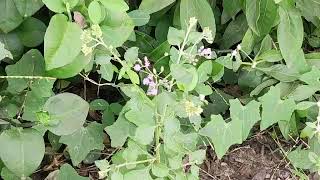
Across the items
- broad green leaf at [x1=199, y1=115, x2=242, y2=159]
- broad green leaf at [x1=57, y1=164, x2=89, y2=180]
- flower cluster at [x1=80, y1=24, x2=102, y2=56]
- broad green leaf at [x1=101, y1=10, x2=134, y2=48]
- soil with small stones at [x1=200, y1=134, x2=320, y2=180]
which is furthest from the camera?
soil with small stones at [x1=200, y1=134, x2=320, y2=180]

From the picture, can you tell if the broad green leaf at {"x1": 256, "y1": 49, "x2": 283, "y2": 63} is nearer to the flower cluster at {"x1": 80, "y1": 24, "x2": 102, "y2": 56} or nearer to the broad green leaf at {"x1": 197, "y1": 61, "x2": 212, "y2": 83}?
the broad green leaf at {"x1": 197, "y1": 61, "x2": 212, "y2": 83}

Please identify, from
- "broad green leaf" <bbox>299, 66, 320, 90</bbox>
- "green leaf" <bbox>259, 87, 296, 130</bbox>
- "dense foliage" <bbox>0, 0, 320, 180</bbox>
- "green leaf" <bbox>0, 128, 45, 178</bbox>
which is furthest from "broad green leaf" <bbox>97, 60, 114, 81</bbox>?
"broad green leaf" <bbox>299, 66, 320, 90</bbox>

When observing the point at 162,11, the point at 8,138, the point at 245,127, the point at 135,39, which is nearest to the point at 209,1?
the point at 162,11

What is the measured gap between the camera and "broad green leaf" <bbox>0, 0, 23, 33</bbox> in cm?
157

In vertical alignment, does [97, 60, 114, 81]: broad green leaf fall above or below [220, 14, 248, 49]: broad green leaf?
above

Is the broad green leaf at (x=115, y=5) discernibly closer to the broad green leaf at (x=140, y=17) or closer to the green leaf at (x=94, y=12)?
the green leaf at (x=94, y=12)

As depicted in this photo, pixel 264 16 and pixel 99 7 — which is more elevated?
pixel 99 7

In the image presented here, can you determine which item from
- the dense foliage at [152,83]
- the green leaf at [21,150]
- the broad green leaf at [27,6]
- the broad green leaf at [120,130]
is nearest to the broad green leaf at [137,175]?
the dense foliage at [152,83]

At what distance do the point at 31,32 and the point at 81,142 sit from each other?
327 millimetres

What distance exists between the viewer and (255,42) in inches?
69.7

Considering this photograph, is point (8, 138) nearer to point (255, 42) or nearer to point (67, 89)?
point (67, 89)

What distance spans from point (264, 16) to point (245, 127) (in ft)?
0.98

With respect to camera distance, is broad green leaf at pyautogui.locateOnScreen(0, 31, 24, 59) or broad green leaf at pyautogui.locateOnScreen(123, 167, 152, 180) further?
broad green leaf at pyautogui.locateOnScreen(0, 31, 24, 59)

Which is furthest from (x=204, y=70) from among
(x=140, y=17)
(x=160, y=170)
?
(x=160, y=170)
